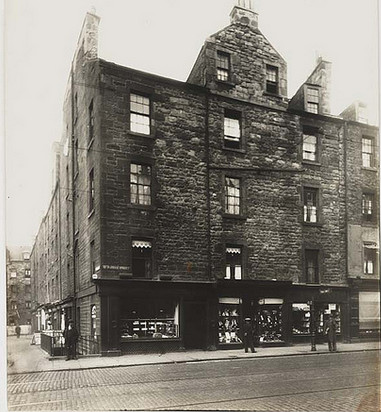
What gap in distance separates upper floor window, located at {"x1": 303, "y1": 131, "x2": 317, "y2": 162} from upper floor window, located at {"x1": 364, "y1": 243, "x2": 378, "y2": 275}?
100 inches

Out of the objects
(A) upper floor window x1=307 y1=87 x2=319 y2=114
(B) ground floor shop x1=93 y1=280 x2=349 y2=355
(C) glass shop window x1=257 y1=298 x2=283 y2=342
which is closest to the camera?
(A) upper floor window x1=307 y1=87 x2=319 y2=114

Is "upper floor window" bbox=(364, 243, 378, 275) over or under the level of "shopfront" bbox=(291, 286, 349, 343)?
over

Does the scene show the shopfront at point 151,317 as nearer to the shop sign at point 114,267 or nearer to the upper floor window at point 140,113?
the shop sign at point 114,267

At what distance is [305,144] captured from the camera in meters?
11.1

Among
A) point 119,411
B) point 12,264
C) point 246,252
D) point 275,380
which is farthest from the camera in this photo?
point 246,252

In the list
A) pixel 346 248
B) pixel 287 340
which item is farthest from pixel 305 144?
pixel 287 340

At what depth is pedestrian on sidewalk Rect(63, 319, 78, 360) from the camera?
10.0 metres

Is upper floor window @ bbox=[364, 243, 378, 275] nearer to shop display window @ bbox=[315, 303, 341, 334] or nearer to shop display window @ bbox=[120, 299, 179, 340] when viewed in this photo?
shop display window @ bbox=[315, 303, 341, 334]

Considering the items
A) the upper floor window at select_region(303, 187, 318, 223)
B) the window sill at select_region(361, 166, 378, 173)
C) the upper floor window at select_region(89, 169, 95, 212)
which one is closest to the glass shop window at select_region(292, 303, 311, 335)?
the upper floor window at select_region(303, 187, 318, 223)

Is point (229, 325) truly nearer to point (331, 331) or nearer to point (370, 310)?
point (331, 331)

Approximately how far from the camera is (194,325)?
38.2 ft

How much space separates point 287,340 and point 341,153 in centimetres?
483

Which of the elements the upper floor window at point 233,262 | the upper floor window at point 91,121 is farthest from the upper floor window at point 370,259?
the upper floor window at point 91,121

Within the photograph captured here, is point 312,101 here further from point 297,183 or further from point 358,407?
point 358,407
